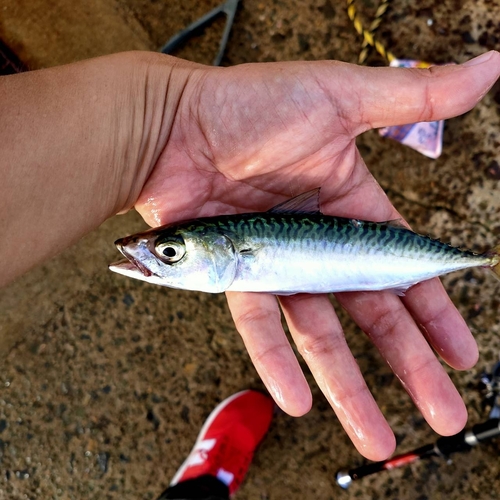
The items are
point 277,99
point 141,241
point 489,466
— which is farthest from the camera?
point 489,466

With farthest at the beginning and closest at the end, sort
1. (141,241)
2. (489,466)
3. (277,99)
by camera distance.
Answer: (489,466) → (277,99) → (141,241)

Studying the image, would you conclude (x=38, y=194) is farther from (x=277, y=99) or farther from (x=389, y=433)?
(x=389, y=433)

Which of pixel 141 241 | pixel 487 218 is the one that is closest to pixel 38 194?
pixel 141 241

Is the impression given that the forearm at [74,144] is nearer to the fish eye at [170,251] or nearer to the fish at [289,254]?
the fish at [289,254]

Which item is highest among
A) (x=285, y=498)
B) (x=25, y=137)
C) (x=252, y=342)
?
(x=25, y=137)

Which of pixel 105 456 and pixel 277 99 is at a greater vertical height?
pixel 277 99

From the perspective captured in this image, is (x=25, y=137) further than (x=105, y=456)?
No

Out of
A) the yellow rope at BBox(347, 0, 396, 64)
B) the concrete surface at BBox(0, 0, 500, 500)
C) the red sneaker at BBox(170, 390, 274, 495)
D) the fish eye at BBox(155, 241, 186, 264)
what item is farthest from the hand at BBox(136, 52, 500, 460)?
the yellow rope at BBox(347, 0, 396, 64)

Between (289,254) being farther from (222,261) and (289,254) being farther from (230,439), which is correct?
(230,439)
